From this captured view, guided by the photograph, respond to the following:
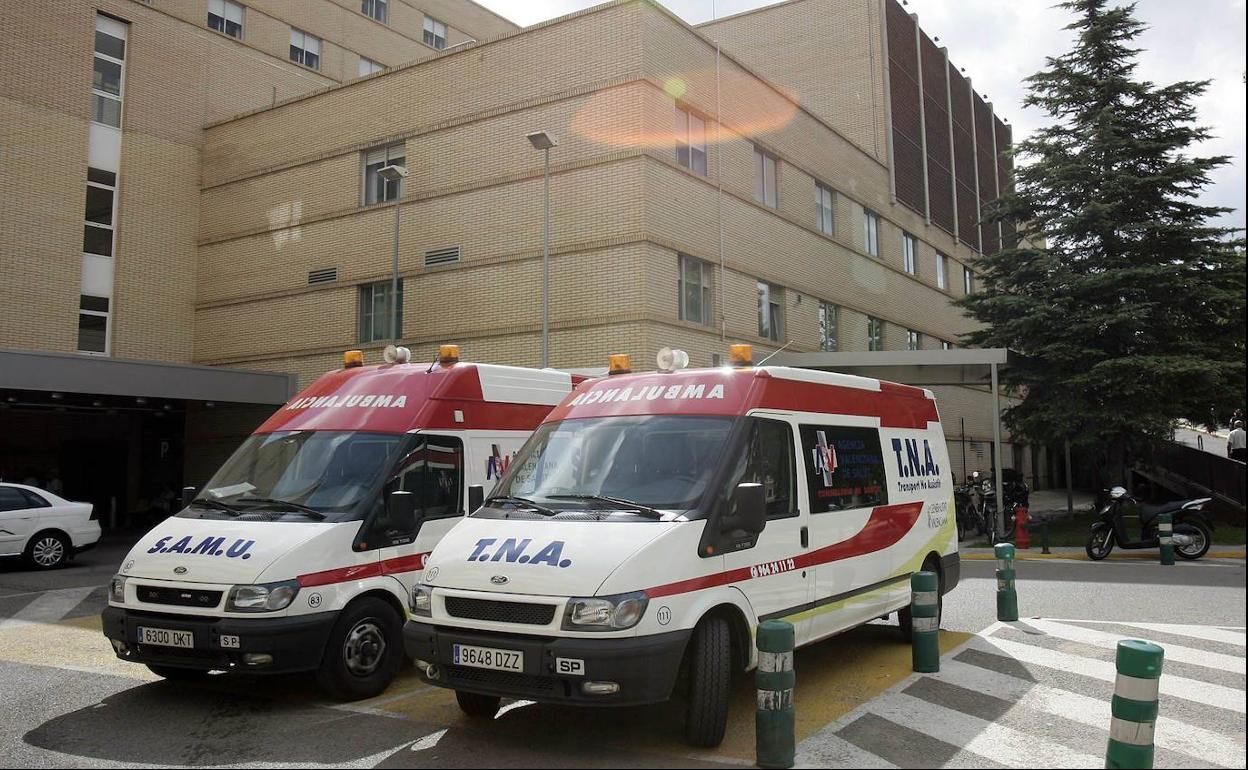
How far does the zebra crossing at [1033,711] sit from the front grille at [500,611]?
5.57 ft

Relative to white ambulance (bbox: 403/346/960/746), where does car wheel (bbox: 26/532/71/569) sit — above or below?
below

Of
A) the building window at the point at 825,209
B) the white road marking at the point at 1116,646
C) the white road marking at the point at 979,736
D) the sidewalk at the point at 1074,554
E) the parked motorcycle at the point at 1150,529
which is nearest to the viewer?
the white road marking at the point at 979,736

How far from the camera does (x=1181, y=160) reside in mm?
19859

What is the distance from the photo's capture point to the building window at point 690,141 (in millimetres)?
19719

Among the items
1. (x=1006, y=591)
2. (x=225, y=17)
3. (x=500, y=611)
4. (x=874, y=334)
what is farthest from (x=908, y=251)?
(x=500, y=611)

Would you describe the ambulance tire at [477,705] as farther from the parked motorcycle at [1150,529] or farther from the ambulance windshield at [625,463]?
the parked motorcycle at [1150,529]

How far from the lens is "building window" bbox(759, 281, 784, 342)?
2192 cm

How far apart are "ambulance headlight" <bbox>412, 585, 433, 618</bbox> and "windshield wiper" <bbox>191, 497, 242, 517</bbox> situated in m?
2.01

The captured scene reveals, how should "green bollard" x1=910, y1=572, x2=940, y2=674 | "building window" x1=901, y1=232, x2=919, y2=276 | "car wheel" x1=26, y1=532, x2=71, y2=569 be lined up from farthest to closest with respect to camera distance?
"building window" x1=901, y1=232, x2=919, y2=276 < "car wheel" x1=26, y1=532, x2=71, y2=569 < "green bollard" x1=910, y1=572, x2=940, y2=674

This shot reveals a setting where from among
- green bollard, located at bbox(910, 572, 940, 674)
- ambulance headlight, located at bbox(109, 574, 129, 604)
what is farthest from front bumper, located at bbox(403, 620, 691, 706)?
ambulance headlight, located at bbox(109, 574, 129, 604)

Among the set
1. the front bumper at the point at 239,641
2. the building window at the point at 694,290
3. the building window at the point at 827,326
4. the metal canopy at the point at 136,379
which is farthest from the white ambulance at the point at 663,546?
the building window at the point at 827,326

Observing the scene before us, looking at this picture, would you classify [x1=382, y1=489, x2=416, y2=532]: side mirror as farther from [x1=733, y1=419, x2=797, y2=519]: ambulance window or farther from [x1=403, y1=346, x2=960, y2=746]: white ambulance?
[x1=733, y1=419, x2=797, y2=519]: ambulance window

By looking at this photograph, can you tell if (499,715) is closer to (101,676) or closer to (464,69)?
(101,676)

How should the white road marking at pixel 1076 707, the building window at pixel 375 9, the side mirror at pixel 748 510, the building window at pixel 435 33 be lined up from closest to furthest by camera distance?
the white road marking at pixel 1076 707 → the side mirror at pixel 748 510 → the building window at pixel 375 9 → the building window at pixel 435 33
